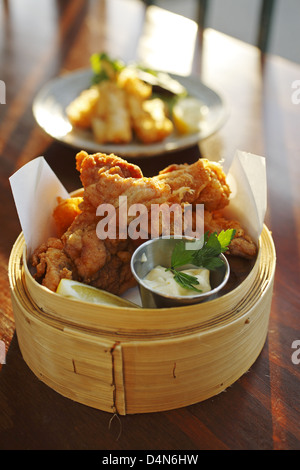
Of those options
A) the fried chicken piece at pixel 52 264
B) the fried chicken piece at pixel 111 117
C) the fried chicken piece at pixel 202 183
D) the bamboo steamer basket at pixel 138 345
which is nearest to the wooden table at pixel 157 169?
the bamboo steamer basket at pixel 138 345

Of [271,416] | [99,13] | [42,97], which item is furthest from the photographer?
[99,13]

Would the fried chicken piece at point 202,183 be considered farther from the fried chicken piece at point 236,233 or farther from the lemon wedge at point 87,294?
the lemon wedge at point 87,294

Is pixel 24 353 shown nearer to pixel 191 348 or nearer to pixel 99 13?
pixel 191 348

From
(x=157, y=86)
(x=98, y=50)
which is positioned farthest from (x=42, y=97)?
(x=98, y=50)

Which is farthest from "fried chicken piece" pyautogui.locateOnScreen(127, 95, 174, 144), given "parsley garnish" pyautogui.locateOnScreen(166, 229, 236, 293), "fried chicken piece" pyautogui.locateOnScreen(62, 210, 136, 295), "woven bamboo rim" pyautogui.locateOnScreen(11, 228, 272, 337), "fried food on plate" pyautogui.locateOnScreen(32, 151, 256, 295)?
"woven bamboo rim" pyautogui.locateOnScreen(11, 228, 272, 337)

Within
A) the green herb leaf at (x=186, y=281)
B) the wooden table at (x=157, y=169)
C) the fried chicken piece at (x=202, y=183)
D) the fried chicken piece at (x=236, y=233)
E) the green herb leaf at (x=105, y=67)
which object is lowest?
the wooden table at (x=157, y=169)

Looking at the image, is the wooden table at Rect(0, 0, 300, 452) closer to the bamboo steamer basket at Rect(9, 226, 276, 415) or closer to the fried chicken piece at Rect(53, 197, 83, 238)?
the bamboo steamer basket at Rect(9, 226, 276, 415)
